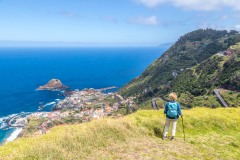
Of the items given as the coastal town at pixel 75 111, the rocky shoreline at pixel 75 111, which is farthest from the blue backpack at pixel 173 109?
the rocky shoreline at pixel 75 111

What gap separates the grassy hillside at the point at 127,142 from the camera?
9.45 metres

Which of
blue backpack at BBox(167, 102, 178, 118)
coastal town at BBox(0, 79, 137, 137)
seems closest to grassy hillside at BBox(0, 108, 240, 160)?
blue backpack at BBox(167, 102, 178, 118)

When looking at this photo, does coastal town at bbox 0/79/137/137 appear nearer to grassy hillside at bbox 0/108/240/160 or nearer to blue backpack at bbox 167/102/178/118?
grassy hillside at bbox 0/108/240/160

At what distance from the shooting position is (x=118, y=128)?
12.4 metres

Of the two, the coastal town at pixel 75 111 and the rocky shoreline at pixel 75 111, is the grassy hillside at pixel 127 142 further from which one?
the rocky shoreline at pixel 75 111

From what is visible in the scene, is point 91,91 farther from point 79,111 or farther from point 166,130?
point 166,130

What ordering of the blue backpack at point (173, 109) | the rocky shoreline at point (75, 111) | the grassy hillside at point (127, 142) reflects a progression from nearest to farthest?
the grassy hillside at point (127, 142) < the blue backpack at point (173, 109) < the rocky shoreline at point (75, 111)

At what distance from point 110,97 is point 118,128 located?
14490cm

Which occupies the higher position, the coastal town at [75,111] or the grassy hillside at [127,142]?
the grassy hillside at [127,142]

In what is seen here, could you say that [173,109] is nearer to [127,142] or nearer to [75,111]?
[127,142]

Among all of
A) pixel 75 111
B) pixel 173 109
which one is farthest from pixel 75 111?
pixel 173 109

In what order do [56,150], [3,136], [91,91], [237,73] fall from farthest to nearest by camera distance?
[91,91], [237,73], [3,136], [56,150]

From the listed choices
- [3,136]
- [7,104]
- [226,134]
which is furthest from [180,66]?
[226,134]

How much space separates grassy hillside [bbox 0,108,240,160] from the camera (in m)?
9.45
